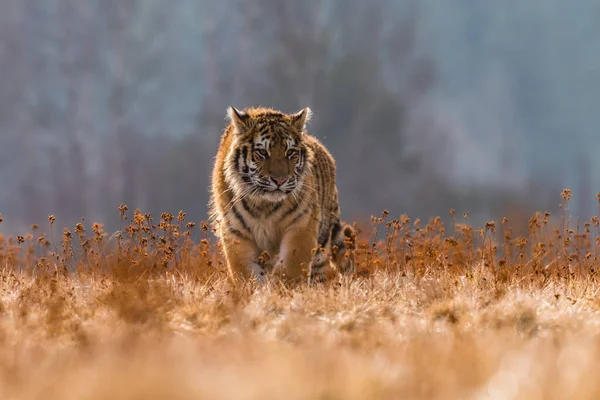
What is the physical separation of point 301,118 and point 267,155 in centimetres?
67

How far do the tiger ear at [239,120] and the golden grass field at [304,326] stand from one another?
1315 millimetres

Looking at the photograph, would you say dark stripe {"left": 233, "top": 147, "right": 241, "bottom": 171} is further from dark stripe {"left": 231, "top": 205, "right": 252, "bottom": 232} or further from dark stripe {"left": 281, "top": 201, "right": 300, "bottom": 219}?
dark stripe {"left": 281, "top": 201, "right": 300, "bottom": 219}

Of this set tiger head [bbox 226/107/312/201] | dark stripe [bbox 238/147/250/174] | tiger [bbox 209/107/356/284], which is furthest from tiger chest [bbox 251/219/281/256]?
dark stripe [bbox 238/147/250/174]

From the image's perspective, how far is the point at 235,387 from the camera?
311 cm

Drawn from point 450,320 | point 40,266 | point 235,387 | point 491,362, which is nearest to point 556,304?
point 450,320

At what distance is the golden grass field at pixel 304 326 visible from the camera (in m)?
3.37

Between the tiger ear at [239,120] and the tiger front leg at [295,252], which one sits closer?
the tiger front leg at [295,252]

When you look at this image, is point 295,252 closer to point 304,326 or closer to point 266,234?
point 266,234

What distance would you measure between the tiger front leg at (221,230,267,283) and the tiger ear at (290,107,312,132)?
135 cm

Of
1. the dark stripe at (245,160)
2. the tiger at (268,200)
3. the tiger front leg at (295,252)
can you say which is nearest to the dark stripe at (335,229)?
the tiger at (268,200)

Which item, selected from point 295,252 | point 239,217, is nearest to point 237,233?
point 239,217

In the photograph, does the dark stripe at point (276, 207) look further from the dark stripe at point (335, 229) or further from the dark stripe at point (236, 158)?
the dark stripe at point (335, 229)

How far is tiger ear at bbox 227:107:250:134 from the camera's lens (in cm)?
777

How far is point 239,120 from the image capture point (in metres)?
7.79
